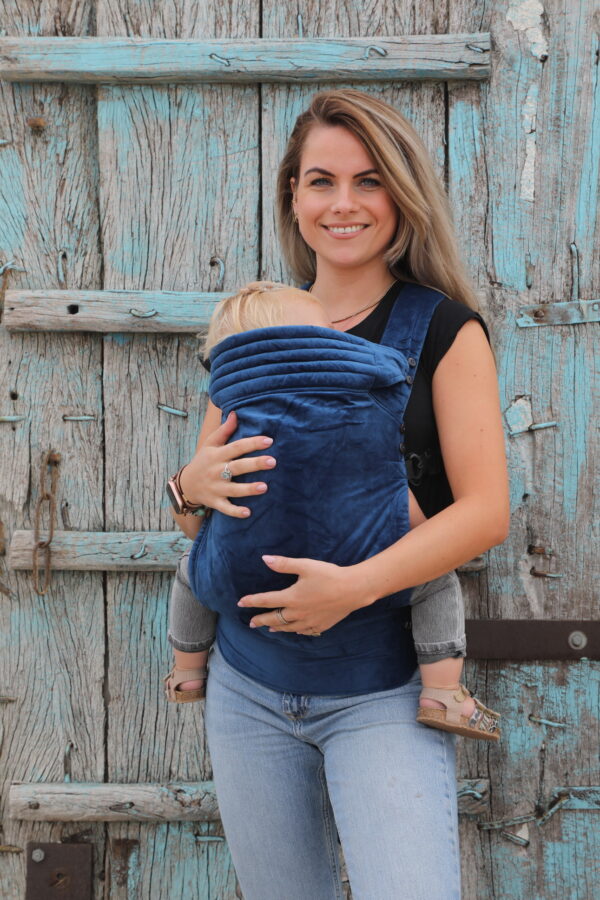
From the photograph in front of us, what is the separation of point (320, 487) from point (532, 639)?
104cm

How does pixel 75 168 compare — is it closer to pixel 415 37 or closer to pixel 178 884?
pixel 415 37

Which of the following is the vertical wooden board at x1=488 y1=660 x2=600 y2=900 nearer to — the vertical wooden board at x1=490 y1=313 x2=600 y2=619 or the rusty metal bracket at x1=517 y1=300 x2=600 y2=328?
the vertical wooden board at x1=490 y1=313 x2=600 y2=619

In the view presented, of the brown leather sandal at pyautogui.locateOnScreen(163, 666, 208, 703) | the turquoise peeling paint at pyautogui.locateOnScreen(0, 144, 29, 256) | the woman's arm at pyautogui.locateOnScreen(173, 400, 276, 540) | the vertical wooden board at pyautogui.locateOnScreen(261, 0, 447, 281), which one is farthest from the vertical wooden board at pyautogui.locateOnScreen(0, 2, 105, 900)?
the woman's arm at pyautogui.locateOnScreen(173, 400, 276, 540)

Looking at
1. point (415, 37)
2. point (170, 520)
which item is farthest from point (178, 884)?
point (415, 37)

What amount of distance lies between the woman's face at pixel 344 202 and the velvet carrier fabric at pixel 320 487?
0.64 feet

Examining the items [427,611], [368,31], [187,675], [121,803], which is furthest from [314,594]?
[368,31]

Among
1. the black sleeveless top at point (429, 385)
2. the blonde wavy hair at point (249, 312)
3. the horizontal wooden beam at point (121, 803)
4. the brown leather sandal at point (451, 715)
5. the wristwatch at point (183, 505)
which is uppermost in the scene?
the blonde wavy hair at point (249, 312)

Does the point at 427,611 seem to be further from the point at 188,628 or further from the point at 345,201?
the point at 345,201

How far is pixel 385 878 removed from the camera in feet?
4.21

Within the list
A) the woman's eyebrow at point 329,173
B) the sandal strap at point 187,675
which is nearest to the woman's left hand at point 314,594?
the sandal strap at point 187,675

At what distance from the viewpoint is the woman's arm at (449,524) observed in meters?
1.31

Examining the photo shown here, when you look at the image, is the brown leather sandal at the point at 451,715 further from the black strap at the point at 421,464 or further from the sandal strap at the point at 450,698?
the black strap at the point at 421,464

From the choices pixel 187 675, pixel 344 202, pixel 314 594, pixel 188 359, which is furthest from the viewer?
pixel 188 359

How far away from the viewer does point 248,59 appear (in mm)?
2059
